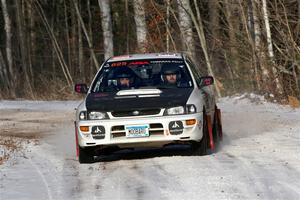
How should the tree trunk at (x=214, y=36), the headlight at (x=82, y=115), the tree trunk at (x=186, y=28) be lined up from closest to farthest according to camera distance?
the headlight at (x=82, y=115) → the tree trunk at (x=186, y=28) → the tree trunk at (x=214, y=36)

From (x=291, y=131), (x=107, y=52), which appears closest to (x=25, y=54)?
(x=107, y=52)

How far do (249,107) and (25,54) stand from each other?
28.7 meters

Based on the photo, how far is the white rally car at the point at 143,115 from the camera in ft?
37.2

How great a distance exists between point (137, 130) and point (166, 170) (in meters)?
1.11

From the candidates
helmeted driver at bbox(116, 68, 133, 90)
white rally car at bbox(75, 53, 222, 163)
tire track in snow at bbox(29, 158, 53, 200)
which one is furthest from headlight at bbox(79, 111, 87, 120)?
helmeted driver at bbox(116, 68, 133, 90)

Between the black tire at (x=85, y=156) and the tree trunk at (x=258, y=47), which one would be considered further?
the tree trunk at (x=258, y=47)

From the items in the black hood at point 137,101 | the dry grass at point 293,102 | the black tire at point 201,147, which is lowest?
the dry grass at point 293,102

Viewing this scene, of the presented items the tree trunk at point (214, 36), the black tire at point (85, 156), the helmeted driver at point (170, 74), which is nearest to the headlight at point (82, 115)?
the black tire at point (85, 156)

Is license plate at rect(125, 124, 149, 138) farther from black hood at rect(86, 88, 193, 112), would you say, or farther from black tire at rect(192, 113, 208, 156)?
black tire at rect(192, 113, 208, 156)

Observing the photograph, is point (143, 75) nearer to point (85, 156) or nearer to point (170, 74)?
point (170, 74)

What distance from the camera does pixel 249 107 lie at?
22422mm

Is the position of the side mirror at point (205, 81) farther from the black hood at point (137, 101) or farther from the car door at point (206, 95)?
the black hood at point (137, 101)

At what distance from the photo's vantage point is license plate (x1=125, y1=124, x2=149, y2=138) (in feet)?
37.0

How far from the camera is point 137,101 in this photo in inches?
453
